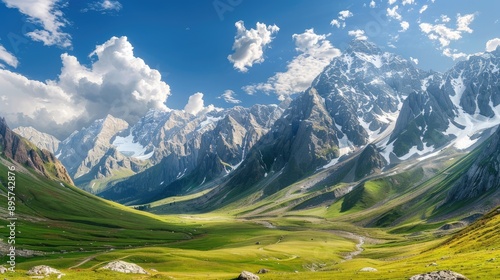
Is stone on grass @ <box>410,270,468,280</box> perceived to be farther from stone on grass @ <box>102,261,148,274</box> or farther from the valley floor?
stone on grass @ <box>102,261,148,274</box>

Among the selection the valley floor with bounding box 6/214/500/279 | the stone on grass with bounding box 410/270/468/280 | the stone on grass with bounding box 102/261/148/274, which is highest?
the stone on grass with bounding box 102/261/148/274

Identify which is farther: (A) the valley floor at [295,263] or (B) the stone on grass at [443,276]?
(A) the valley floor at [295,263]

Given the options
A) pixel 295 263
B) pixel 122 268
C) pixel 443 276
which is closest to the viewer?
pixel 443 276

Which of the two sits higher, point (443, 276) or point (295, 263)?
point (443, 276)

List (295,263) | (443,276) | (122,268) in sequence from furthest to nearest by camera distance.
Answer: (295,263) < (122,268) < (443,276)

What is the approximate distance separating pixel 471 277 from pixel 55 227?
18709 centimetres

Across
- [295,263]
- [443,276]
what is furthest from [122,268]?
[295,263]

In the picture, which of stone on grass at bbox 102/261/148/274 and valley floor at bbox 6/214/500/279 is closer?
valley floor at bbox 6/214/500/279

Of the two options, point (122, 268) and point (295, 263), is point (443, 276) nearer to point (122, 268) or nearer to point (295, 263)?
point (122, 268)

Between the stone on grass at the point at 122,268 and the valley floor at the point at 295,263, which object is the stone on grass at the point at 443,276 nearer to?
the valley floor at the point at 295,263

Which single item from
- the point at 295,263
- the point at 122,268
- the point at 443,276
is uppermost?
the point at 122,268

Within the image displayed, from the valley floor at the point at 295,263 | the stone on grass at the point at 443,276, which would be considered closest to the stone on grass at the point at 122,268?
the valley floor at the point at 295,263

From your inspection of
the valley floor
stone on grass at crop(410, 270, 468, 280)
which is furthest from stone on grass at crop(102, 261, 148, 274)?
stone on grass at crop(410, 270, 468, 280)

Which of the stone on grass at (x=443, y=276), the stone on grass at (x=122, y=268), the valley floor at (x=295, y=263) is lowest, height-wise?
the valley floor at (x=295, y=263)
